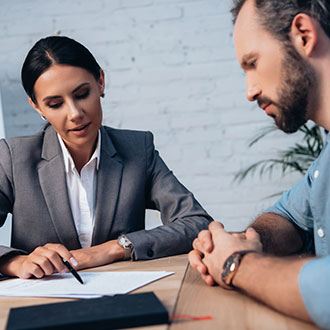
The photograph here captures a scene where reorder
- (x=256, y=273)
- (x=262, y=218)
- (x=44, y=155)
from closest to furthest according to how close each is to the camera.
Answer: (x=256, y=273), (x=262, y=218), (x=44, y=155)

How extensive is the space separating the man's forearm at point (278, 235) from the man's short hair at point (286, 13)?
490mm

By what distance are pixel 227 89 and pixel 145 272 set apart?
5.75ft

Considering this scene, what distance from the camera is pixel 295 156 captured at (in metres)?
2.49

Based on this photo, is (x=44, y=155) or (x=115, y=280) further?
(x=44, y=155)

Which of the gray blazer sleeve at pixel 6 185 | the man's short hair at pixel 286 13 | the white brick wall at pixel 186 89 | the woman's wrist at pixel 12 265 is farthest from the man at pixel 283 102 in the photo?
the white brick wall at pixel 186 89

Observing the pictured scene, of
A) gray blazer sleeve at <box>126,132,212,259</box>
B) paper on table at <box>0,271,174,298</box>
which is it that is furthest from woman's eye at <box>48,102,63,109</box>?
paper on table at <box>0,271,174,298</box>

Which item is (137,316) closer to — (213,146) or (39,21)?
(213,146)

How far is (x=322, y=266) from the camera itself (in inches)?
24.7

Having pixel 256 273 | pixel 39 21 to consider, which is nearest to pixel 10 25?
pixel 39 21

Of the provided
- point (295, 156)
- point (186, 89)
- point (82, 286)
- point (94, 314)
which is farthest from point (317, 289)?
point (186, 89)

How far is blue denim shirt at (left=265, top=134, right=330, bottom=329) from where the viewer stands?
0.61 meters

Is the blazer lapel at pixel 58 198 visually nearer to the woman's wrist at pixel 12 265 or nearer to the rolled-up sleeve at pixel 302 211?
the woman's wrist at pixel 12 265

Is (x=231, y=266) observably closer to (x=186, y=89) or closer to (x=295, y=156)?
(x=295, y=156)

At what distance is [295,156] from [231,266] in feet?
5.91
